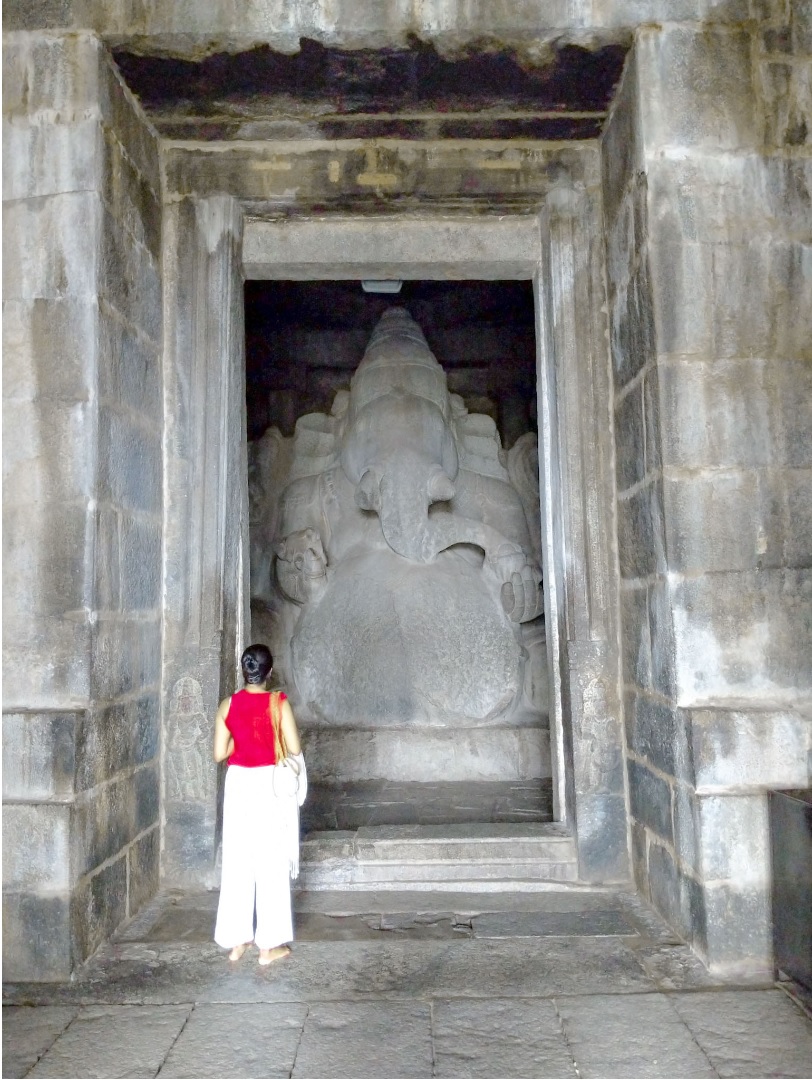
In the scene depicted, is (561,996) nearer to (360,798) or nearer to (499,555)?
(360,798)

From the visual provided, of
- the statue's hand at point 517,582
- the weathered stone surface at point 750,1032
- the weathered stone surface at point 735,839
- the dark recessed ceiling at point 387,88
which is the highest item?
the dark recessed ceiling at point 387,88

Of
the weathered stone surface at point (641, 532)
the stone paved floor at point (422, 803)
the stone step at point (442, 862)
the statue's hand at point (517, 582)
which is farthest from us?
the statue's hand at point (517, 582)

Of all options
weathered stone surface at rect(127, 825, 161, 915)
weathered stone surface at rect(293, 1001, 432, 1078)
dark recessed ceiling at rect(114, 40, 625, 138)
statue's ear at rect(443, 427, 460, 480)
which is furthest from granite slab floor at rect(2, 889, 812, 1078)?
dark recessed ceiling at rect(114, 40, 625, 138)

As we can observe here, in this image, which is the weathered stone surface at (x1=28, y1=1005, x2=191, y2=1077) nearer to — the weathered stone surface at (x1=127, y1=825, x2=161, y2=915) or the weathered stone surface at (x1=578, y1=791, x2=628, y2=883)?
the weathered stone surface at (x1=127, y1=825, x2=161, y2=915)

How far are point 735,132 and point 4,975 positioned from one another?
3962 mm

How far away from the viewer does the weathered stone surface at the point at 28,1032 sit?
2570 mm

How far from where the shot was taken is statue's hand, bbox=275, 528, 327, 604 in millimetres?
5812

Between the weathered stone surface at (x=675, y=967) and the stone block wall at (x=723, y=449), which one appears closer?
the weathered stone surface at (x=675, y=967)

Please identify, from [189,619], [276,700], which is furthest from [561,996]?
[189,619]

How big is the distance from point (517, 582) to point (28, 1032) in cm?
364

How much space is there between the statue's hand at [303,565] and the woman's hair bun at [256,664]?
248 cm

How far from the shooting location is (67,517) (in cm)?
337

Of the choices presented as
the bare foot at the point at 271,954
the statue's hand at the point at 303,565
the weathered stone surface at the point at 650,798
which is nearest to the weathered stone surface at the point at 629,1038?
the weathered stone surface at the point at 650,798

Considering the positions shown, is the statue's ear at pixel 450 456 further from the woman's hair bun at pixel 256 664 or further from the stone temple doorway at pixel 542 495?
the woman's hair bun at pixel 256 664
